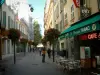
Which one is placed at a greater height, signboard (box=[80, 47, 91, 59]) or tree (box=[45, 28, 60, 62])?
tree (box=[45, 28, 60, 62])

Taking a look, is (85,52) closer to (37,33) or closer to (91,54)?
(91,54)

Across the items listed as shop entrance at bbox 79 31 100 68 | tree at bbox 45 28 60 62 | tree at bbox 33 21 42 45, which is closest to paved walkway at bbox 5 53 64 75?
shop entrance at bbox 79 31 100 68

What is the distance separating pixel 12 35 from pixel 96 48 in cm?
1164

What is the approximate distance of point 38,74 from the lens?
55.1 ft

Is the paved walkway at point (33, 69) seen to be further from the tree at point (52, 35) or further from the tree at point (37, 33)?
the tree at point (37, 33)

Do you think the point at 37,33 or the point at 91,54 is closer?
the point at 91,54

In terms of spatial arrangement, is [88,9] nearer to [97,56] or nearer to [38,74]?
[97,56]

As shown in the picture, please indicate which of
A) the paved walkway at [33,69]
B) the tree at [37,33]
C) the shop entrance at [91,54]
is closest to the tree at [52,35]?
the paved walkway at [33,69]

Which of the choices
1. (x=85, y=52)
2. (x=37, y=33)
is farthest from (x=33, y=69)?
(x=37, y=33)

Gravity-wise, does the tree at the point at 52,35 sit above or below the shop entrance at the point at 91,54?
above

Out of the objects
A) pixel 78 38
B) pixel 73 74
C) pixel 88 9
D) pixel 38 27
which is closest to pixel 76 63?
pixel 73 74

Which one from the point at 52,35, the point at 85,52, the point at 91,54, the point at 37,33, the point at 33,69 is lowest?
the point at 33,69

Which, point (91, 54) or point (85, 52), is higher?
point (85, 52)

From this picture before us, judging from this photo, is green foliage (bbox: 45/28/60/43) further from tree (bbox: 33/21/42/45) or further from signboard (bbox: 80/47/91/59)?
tree (bbox: 33/21/42/45)
